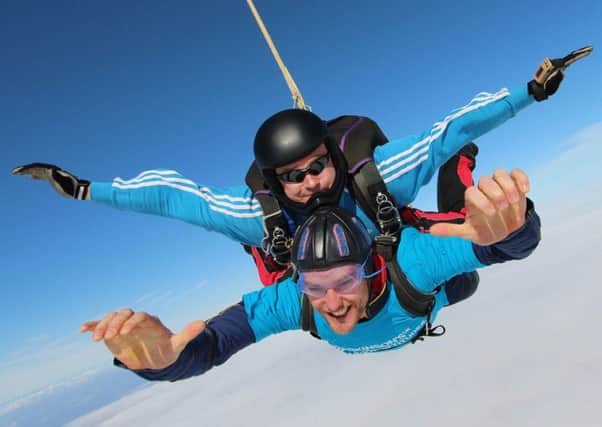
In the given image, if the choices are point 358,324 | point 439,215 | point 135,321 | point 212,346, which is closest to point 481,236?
point 358,324

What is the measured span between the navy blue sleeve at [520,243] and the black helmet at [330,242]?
0.52 metres

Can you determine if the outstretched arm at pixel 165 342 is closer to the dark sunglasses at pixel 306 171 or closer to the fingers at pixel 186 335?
the fingers at pixel 186 335

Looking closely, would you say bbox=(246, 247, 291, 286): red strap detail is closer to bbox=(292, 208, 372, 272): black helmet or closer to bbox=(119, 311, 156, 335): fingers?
bbox=(292, 208, 372, 272): black helmet

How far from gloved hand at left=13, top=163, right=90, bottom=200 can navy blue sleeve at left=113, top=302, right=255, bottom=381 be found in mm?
1468

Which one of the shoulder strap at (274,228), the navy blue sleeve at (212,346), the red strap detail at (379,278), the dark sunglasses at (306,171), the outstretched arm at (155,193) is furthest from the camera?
the outstretched arm at (155,193)

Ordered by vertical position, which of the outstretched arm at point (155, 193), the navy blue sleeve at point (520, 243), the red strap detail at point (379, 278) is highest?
the outstretched arm at point (155, 193)

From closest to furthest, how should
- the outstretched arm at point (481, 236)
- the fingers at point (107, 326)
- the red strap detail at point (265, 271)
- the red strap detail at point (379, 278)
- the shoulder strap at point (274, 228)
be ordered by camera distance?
the outstretched arm at point (481, 236) < the fingers at point (107, 326) < the red strap detail at point (379, 278) < the shoulder strap at point (274, 228) < the red strap detail at point (265, 271)

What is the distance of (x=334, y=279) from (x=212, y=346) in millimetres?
612

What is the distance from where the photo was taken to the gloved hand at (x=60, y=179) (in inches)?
106

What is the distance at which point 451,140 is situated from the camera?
2307 millimetres

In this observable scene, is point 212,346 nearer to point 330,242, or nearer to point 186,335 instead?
point 186,335

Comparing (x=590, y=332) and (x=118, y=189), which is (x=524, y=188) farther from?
(x=590, y=332)

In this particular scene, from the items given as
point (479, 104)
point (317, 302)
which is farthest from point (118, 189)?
point (479, 104)

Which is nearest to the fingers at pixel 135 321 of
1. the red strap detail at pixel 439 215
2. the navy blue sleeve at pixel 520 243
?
the navy blue sleeve at pixel 520 243
